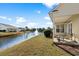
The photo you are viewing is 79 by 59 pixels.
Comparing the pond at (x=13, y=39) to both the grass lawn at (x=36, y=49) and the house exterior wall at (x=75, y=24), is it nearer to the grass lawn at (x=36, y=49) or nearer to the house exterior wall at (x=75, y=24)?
the grass lawn at (x=36, y=49)

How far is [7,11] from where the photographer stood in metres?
13.1

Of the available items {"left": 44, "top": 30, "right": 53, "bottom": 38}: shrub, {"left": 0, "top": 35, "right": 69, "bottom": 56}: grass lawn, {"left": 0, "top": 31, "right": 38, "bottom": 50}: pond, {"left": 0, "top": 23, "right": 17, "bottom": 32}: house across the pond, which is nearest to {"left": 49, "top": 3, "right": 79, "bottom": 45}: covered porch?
{"left": 44, "top": 30, "right": 53, "bottom": 38}: shrub

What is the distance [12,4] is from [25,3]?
78cm

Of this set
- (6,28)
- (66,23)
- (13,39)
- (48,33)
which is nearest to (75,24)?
(66,23)

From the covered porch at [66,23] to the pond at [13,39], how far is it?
56.8 inches

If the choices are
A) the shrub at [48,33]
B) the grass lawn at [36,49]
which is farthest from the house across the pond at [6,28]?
the shrub at [48,33]

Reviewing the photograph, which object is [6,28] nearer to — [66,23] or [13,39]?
[13,39]

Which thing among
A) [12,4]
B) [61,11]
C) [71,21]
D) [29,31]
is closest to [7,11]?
[12,4]

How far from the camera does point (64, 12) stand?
1349cm

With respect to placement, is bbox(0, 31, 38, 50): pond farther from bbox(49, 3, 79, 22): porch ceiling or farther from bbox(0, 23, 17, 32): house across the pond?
bbox(49, 3, 79, 22): porch ceiling

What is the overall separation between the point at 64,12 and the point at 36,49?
281cm

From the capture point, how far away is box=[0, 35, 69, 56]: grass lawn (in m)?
12.8

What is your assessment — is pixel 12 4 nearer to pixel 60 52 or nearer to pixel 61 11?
pixel 61 11

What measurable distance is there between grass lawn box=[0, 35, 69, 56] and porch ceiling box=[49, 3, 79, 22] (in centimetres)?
159
